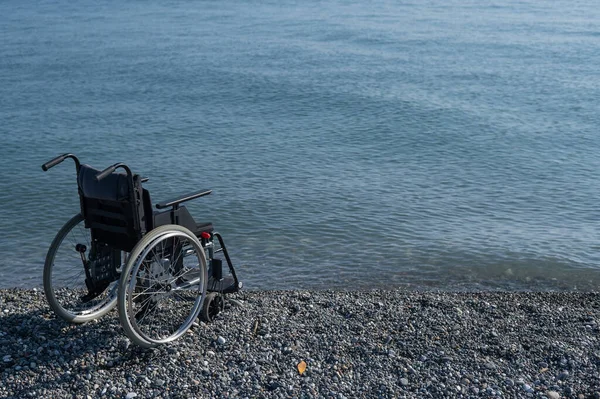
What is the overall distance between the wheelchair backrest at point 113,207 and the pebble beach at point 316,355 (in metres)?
0.89

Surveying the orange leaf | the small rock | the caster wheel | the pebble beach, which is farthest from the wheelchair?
the small rock

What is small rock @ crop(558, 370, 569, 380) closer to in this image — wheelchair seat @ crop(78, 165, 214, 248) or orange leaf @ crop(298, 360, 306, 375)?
orange leaf @ crop(298, 360, 306, 375)

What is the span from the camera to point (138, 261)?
634 centimetres

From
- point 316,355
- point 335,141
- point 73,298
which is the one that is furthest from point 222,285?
point 335,141

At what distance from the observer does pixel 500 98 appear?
24312 mm

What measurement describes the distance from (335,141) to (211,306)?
12.3 m

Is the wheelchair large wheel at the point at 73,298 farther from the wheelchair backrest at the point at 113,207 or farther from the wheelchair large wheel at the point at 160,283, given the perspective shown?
the wheelchair large wheel at the point at 160,283

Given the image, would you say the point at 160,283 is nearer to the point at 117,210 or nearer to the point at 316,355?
the point at 117,210

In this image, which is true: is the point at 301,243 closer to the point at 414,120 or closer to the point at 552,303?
the point at 552,303

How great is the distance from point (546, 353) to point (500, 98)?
18.5m

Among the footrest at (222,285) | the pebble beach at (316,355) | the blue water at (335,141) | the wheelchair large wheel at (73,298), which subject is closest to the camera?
the pebble beach at (316,355)

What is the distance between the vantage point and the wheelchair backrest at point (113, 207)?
6.49 m

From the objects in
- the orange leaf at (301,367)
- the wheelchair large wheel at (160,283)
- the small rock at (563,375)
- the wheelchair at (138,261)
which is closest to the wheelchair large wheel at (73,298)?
the wheelchair at (138,261)

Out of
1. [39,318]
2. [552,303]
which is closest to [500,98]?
[552,303]
